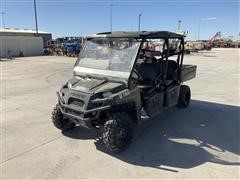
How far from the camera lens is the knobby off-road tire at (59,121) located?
4.79m

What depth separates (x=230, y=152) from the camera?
165 inches

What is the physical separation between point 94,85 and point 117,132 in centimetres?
92

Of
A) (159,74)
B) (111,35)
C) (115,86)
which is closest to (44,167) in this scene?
(115,86)

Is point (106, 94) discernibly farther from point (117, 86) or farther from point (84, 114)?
point (84, 114)

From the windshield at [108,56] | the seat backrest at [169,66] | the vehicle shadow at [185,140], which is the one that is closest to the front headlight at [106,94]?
the windshield at [108,56]

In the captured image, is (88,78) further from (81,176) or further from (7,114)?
(7,114)

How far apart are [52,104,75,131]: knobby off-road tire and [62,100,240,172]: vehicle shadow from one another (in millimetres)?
277

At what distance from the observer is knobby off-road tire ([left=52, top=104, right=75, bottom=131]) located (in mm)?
4793

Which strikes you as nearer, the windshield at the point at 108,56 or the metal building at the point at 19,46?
the windshield at the point at 108,56

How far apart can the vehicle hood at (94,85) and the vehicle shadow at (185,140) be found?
1035 millimetres

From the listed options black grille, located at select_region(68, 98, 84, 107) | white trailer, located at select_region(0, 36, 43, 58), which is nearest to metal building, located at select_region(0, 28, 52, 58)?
white trailer, located at select_region(0, 36, 43, 58)

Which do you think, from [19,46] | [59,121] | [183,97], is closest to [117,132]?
[59,121]

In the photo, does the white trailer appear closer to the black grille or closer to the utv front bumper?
the black grille

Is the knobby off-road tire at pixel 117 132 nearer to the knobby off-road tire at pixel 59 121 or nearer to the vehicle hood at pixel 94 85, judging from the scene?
the vehicle hood at pixel 94 85
